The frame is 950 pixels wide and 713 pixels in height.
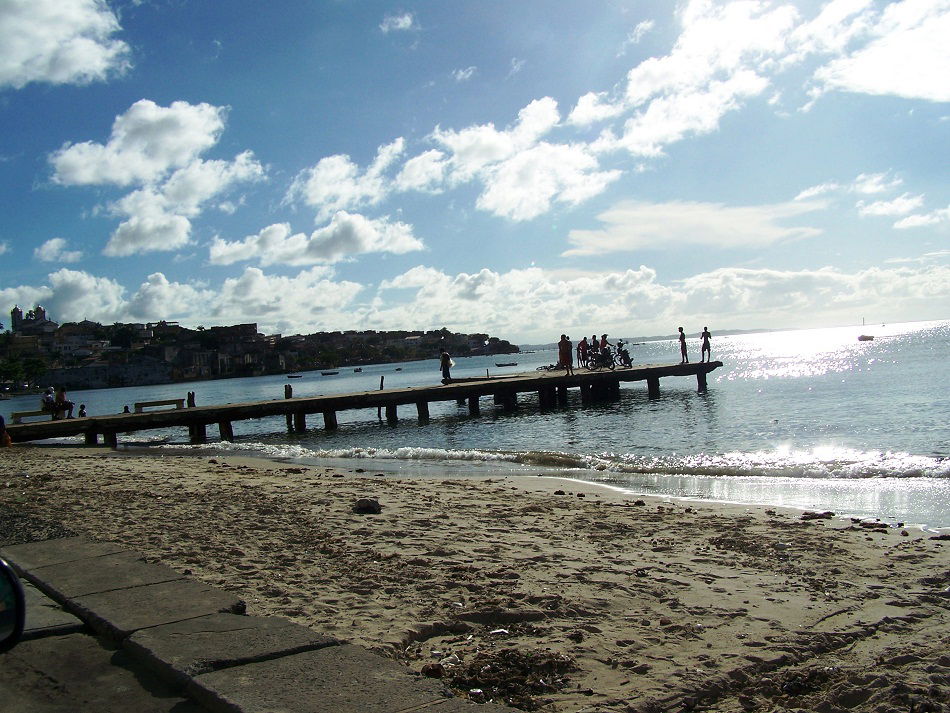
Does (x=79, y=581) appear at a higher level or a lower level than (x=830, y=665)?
higher

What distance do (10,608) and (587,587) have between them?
400cm

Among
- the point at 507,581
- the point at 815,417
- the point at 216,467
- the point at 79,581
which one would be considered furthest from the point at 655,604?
the point at 815,417

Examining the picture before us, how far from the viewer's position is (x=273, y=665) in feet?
11.9

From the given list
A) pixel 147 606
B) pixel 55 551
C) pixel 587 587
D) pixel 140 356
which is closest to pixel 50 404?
pixel 55 551

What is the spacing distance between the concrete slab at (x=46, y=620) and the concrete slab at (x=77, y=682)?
3.0 inches

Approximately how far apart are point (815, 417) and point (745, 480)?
15.6m

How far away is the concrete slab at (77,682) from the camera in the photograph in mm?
3396

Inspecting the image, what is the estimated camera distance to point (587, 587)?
18.8 feet

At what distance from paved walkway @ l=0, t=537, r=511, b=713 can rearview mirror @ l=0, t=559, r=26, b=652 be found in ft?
2.62

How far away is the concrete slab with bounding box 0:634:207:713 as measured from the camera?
11.1 ft

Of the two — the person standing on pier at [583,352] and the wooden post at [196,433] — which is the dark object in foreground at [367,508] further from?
the person standing on pier at [583,352]

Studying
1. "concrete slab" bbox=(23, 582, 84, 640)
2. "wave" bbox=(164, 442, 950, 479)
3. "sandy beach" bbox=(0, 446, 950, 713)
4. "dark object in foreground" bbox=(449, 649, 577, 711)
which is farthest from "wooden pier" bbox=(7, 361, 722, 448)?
"dark object in foreground" bbox=(449, 649, 577, 711)

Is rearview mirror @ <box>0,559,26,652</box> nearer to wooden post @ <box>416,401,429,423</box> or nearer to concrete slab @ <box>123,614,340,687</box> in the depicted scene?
concrete slab @ <box>123,614,340,687</box>

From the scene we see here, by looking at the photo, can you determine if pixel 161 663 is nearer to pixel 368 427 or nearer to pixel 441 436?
pixel 441 436
